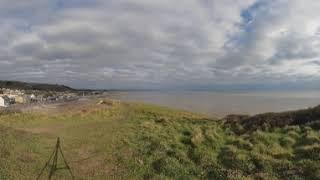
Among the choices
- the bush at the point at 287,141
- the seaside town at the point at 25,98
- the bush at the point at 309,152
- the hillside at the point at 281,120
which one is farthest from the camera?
the seaside town at the point at 25,98

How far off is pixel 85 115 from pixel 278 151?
23.9m

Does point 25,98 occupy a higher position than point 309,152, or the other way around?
point 309,152

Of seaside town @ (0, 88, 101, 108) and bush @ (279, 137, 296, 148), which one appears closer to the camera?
bush @ (279, 137, 296, 148)

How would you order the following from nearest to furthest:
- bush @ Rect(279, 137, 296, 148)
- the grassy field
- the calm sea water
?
the grassy field < bush @ Rect(279, 137, 296, 148) < the calm sea water

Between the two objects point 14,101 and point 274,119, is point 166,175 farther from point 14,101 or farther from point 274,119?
point 14,101

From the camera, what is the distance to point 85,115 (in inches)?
1500

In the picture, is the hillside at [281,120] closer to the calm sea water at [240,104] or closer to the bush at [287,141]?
the bush at [287,141]

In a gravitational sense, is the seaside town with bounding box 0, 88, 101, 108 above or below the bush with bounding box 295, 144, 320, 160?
below

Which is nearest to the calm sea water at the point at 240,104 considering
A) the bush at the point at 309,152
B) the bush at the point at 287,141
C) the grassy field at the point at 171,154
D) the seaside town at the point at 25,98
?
the seaside town at the point at 25,98

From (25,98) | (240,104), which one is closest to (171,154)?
(240,104)

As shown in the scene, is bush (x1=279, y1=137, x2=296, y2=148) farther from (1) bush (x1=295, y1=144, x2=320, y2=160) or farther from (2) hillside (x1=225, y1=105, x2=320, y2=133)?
(2) hillside (x1=225, y1=105, x2=320, y2=133)

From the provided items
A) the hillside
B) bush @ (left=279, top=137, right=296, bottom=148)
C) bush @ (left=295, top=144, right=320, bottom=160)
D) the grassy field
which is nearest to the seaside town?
the grassy field

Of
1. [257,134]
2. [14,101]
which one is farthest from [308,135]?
[14,101]

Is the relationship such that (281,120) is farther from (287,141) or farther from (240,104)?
(240,104)
